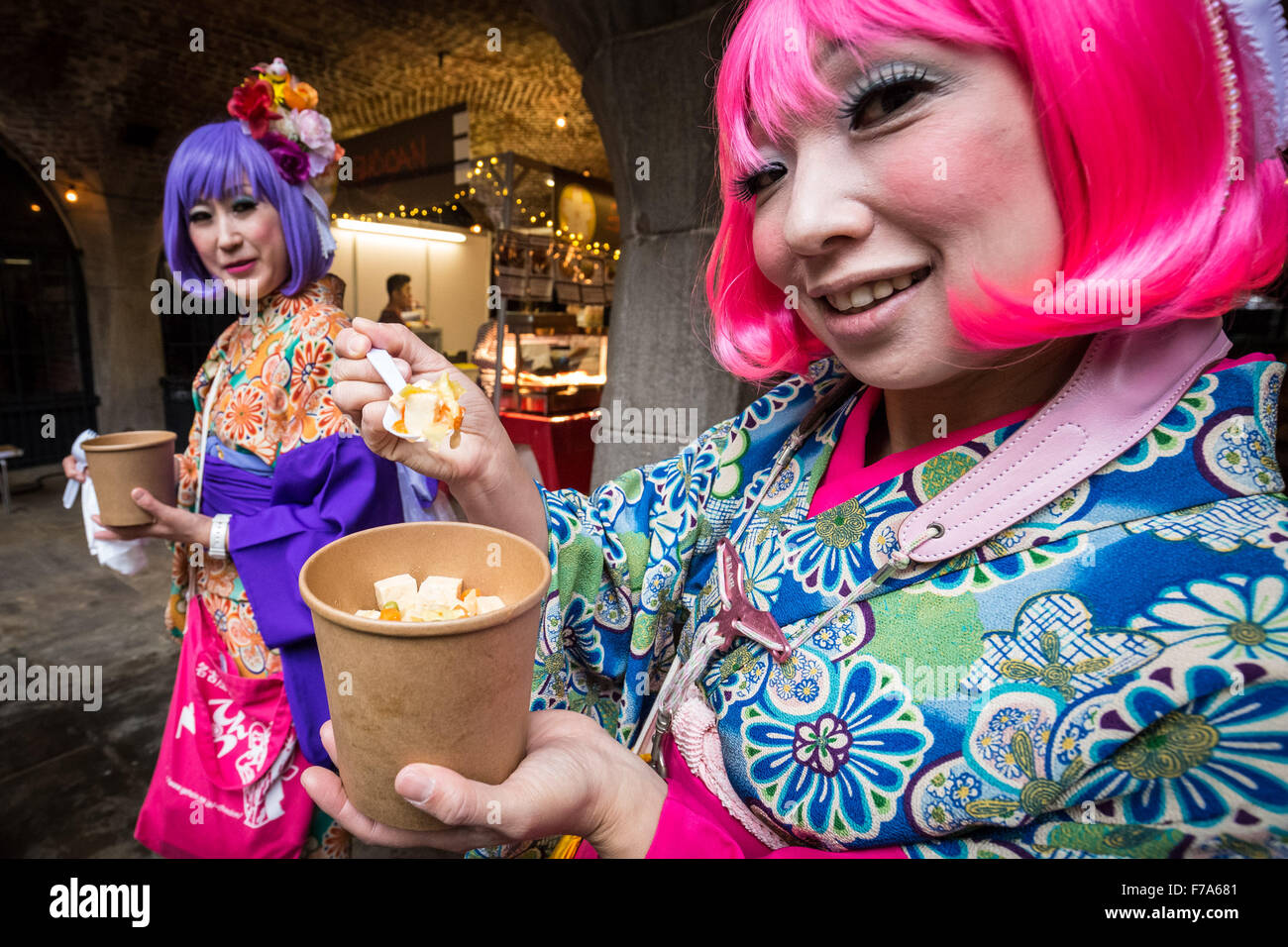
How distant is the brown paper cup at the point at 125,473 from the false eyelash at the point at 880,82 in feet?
5.79

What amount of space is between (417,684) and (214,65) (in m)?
8.77

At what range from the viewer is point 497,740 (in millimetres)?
780

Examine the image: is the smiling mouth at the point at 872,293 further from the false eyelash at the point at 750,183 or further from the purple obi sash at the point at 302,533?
the purple obi sash at the point at 302,533

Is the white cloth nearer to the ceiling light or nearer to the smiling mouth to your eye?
the smiling mouth

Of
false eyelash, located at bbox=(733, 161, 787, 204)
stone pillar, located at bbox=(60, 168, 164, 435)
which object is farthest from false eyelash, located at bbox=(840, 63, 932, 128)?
stone pillar, located at bbox=(60, 168, 164, 435)

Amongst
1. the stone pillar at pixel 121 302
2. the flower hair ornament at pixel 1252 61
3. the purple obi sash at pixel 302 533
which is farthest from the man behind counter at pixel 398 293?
the flower hair ornament at pixel 1252 61

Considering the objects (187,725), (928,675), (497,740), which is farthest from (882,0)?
(187,725)

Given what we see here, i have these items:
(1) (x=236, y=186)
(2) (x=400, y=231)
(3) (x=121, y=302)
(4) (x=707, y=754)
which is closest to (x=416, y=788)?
(4) (x=707, y=754)

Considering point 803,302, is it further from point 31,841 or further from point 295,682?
point 31,841

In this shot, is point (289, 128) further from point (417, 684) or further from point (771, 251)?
point (417, 684)

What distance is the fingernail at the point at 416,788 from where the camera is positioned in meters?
0.71

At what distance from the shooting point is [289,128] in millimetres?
2045

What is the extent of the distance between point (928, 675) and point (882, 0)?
2.38 feet

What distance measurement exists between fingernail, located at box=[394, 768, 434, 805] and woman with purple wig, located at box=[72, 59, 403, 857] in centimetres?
113
